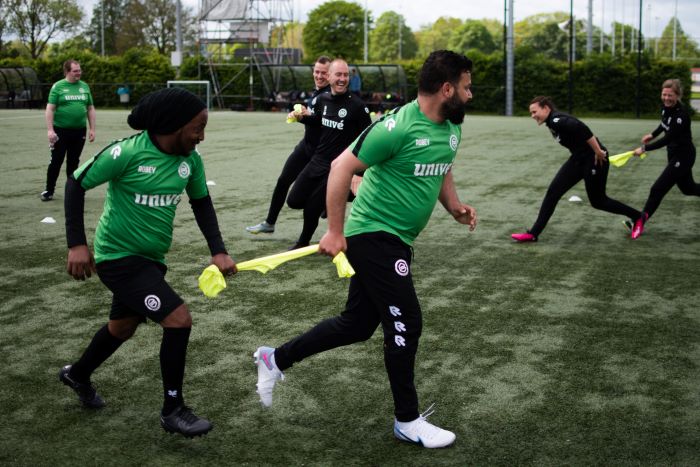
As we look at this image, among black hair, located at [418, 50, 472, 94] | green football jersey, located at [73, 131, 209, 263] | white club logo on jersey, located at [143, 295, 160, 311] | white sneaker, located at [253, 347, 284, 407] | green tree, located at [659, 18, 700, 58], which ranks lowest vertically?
white sneaker, located at [253, 347, 284, 407]

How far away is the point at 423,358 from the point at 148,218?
7.26ft

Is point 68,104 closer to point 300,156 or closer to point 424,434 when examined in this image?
point 300,156

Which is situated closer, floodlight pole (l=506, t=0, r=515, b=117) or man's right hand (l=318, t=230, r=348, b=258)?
man's right hand (l=318, t=230, r=348, b=258)

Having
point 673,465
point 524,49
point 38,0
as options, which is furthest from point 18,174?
point 38,0

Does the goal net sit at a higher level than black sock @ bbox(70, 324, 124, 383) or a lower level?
higher

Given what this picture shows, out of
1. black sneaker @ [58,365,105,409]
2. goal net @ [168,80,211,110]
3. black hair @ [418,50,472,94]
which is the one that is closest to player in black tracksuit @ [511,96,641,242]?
black hair @ [418,50,472,94]

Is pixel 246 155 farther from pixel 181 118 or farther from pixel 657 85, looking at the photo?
pixel 657 85

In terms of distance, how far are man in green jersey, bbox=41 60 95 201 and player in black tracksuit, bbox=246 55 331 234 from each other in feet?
13.2

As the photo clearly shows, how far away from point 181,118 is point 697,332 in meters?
4.26

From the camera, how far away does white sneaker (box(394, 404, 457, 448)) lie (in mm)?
4191

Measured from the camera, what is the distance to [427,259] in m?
8.77

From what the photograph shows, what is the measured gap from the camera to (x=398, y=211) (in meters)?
4.29

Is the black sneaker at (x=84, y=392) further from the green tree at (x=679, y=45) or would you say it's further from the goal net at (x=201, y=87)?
the green tree at (x=679, y=45)

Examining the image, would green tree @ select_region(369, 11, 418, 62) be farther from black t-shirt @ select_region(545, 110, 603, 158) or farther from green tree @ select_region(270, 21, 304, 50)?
black t-shirt @ select_region(545, 110, 603, 158)
